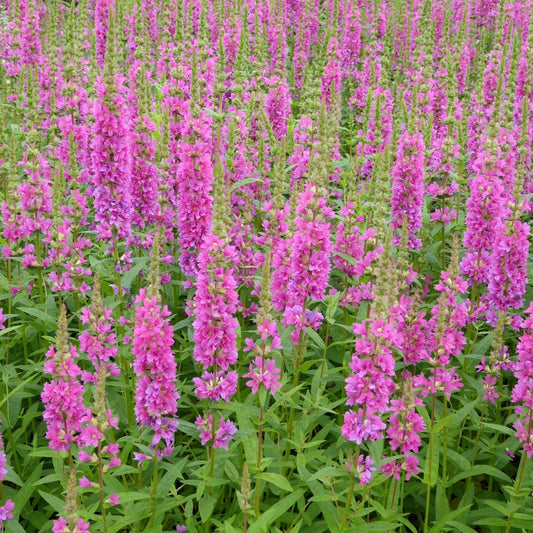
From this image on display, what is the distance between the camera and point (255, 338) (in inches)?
221

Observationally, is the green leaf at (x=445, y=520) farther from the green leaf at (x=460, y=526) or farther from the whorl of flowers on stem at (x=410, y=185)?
the whorl of flowers on stem at (x=410, y=185)

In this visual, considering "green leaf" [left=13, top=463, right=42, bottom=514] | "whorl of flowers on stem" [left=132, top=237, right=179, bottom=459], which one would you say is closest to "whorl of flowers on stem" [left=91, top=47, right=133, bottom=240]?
"whorl of flowers on stem" [left=132, top=237, right=179, bottom=459]

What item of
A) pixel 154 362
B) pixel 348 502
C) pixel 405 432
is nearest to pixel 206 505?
pixel 348 502

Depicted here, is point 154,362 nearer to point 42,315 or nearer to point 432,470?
point 42,315

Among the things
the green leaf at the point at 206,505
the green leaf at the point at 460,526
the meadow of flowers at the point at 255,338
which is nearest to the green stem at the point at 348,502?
the meadow of flowers at the point at 255,338

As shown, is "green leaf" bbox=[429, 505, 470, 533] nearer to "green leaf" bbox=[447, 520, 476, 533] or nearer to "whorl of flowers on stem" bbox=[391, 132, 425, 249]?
"green leaf" bbox=[447, 520, 476, 533]

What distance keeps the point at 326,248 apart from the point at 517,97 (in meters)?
5.98

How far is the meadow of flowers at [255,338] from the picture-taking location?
3.79 metres

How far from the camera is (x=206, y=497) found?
4.13 m

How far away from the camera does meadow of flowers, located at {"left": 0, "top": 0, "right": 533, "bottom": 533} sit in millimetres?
3785

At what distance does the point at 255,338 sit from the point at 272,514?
78.1 inches

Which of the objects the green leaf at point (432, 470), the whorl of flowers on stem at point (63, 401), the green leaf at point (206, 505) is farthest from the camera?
the green leaf at point (432, 470)

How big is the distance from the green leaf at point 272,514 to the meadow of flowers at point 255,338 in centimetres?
1

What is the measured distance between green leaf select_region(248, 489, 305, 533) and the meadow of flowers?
0.01 m
